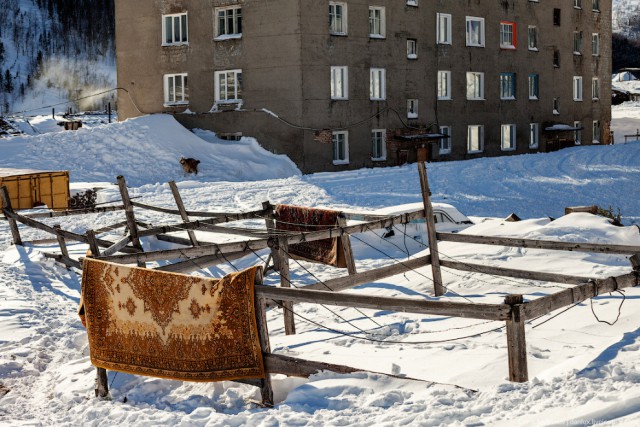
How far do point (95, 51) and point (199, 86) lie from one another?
366 feet

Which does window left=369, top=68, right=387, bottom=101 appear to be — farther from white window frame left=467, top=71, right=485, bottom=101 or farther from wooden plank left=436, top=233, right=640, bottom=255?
wooden plank left=436, top=233, right=640, bottom=255

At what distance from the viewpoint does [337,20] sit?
39062 mm

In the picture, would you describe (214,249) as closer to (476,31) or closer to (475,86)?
(475,86)

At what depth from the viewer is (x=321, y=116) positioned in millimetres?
38656

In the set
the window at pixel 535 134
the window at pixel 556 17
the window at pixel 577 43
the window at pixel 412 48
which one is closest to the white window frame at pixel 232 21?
the window at pixel 412 48

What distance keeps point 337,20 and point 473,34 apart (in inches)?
367

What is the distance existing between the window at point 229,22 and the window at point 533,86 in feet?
57.5

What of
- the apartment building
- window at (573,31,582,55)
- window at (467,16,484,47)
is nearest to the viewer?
the apartment building

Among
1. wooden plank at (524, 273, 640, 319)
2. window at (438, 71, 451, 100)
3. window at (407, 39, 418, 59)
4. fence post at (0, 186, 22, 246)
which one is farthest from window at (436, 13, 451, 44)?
wooden plank at (524, 273, 640, 319)

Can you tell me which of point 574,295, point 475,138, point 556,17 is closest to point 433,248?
point 574,295

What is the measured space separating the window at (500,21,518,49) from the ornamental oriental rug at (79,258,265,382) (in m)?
40.3

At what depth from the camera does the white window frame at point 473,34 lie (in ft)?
148

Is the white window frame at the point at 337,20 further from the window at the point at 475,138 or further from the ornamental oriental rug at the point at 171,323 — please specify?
the ornamental oriental rug at the point at 171,323

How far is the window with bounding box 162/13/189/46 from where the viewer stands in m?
41.3
